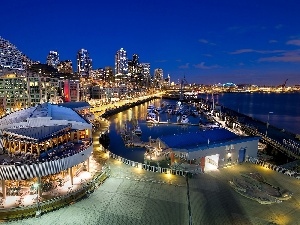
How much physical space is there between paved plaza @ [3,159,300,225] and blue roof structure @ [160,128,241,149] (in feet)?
13.0

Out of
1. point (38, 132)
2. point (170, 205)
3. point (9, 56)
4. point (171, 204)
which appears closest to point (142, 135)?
point (38, 132)

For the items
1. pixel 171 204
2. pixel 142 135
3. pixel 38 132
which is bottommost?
pixel 142 135

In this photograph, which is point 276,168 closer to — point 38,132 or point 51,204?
point 51,204

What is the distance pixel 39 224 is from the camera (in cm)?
1639

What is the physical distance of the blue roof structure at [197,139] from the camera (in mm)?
26641

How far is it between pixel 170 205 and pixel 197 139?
11.3 meters

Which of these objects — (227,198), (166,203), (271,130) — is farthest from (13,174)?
(271,130)

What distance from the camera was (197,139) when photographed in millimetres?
28422

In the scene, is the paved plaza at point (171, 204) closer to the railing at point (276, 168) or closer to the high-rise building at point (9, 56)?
the railing at point (276, 168)

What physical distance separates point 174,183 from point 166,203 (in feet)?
11.4

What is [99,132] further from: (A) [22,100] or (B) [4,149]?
(A) [22,100]

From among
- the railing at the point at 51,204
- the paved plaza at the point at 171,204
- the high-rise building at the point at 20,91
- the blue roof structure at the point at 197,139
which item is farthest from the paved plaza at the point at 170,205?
the high-rise building at the point at 20,91

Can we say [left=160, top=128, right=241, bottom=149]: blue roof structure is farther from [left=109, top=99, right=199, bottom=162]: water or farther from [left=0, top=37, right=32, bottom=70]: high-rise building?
[left=0, top=37, right=32, bottom=70]: high-rise building

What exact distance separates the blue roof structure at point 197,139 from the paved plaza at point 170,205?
3.96 m
